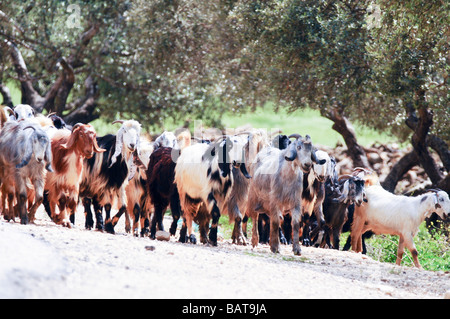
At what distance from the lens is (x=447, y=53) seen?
14406 millimetres

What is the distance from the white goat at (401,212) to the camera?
41.9 ft

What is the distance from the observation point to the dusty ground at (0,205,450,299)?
6.68 m

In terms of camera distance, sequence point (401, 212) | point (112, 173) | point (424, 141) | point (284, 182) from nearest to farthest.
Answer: point (284, 182), point (112, 173), point (401, 212), point (424, 141)

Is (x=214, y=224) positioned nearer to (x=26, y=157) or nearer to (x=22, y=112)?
(x=26, y=157)

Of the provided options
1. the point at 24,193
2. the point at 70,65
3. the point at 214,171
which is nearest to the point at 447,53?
the point at 214,171

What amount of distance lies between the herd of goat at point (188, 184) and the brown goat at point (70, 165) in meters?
0.01

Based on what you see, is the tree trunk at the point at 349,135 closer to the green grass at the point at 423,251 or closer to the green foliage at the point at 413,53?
the green foliage at the point at 413,53

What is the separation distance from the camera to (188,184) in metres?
11.4

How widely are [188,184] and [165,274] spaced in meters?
3.84

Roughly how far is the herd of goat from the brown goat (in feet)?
0.05

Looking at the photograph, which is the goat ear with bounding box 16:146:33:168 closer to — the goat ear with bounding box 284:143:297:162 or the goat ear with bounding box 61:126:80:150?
the goat ear with bounding box 61:126:80:150

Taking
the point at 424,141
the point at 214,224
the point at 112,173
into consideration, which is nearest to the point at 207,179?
the point at 214,224

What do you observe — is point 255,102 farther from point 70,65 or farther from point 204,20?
point 70,65

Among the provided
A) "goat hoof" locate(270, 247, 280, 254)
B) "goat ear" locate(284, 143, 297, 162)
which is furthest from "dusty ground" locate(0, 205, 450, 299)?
"goat ear" locate(284, 143, 297, 162)
